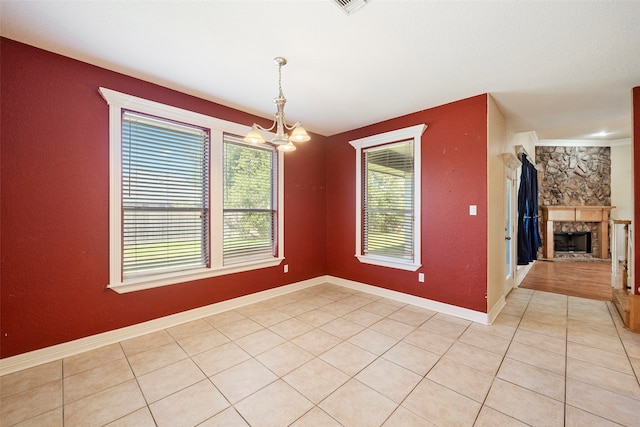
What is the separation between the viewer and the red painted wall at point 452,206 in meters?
3.05

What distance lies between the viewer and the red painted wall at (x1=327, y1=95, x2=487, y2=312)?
3.05 m

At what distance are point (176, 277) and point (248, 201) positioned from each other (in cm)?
129

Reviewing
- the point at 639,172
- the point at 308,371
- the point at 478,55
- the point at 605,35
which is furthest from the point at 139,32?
the point at 639,172

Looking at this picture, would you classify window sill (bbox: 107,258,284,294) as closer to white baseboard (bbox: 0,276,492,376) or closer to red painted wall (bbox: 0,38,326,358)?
red painted wall (bbox: 0,38,326,358)

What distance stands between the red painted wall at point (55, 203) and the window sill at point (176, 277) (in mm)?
83

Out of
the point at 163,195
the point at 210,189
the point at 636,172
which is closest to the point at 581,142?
the point at 636,172

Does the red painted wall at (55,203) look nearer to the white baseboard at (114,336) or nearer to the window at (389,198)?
the white baseboard at (114,336)

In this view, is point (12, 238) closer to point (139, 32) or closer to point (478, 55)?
point (139, 32)

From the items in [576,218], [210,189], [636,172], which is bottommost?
[576,218]

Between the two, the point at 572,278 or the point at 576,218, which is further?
the point at 576,218

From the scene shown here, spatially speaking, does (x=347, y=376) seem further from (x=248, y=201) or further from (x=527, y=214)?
(x=527, y=214)

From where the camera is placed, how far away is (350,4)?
1.71 meters

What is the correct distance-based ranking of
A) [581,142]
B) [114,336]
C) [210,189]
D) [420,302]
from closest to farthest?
1. [114,336]
2. [210,189]
3. [420,302]
4. [581,142]

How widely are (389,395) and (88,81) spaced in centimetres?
370
